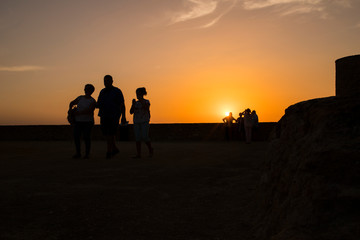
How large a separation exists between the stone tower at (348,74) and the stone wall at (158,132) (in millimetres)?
6167

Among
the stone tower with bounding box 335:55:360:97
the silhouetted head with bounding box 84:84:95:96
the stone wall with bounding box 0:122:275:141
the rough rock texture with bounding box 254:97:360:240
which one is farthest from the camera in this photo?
the stone wall with bounding box 0:122:275:141

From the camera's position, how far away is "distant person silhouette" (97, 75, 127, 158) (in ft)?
20.3

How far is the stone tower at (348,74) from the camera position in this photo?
24.8 feet

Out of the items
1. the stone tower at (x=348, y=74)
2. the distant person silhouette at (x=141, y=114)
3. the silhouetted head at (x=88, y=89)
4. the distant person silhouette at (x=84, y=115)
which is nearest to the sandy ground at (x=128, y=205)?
the distant person silhouette at (x=84, y=115)

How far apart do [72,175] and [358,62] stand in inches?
274

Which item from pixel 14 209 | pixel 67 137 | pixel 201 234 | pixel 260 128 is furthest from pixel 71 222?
pixel 67 137

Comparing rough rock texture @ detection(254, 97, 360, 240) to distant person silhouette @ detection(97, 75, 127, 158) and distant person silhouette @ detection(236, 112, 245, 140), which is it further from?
distant person silhouette @ detection(236, 112, 245, 140)

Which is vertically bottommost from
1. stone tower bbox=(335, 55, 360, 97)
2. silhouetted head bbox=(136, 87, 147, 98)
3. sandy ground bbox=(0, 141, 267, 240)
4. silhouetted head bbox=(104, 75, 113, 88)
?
sandy ground bbox=(0, 141, 267, 240)

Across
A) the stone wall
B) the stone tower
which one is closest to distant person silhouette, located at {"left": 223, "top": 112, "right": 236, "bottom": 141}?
the stone wall

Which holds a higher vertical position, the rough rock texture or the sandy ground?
the rough rock texture

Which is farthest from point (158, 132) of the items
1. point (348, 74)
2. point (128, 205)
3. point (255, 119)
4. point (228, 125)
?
point (128, 205)

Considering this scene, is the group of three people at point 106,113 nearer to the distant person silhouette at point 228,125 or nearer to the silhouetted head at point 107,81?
the silhouetted head at point 107,81

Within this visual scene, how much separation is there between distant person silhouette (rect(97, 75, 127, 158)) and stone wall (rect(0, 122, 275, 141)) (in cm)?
927

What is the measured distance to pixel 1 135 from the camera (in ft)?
58.9
